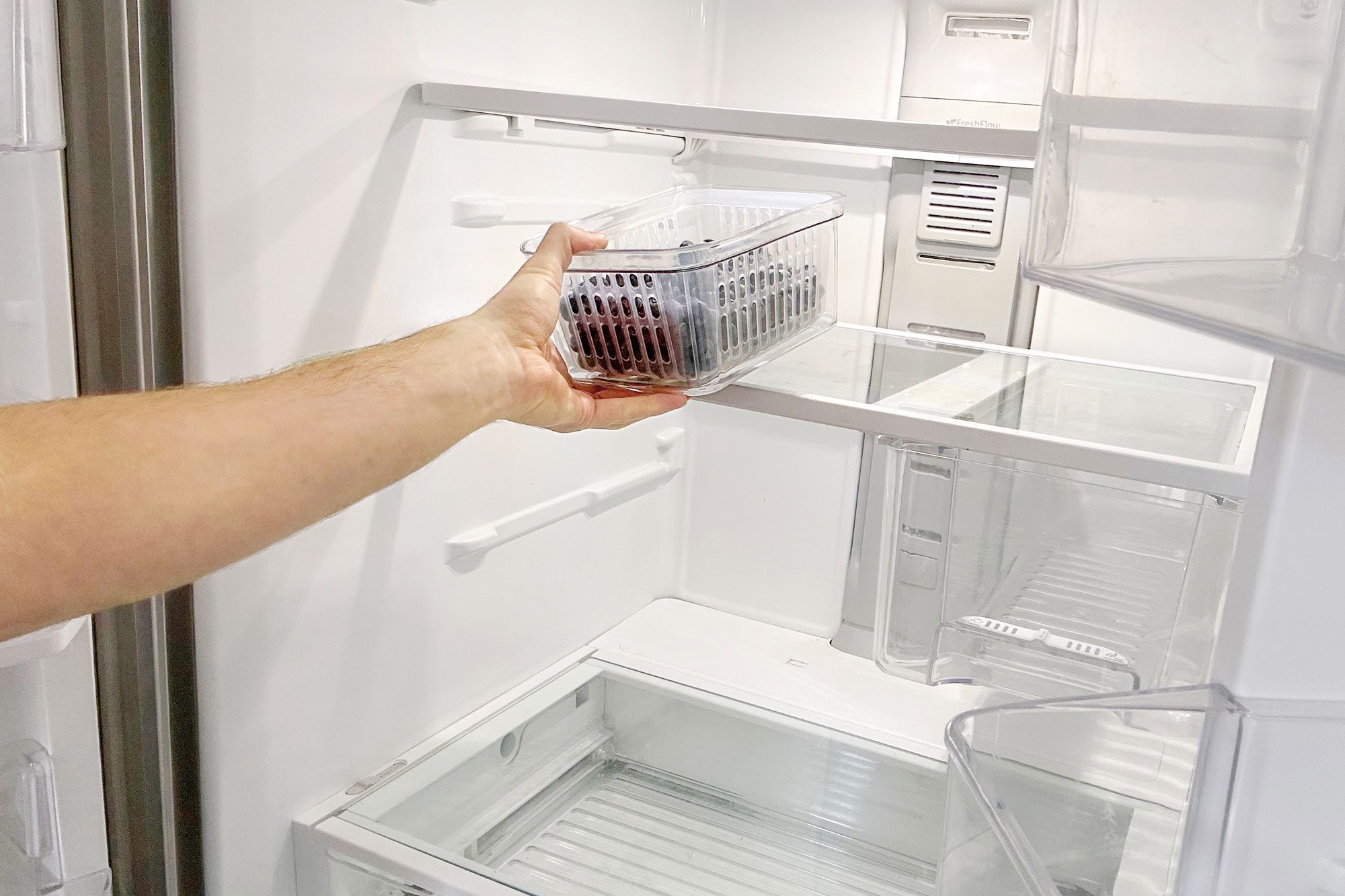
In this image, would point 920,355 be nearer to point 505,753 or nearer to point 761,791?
point 761,791

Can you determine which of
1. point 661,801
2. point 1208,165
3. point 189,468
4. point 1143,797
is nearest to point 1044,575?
point 1143,797

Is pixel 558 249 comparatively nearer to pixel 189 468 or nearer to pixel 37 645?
pixel 189 468

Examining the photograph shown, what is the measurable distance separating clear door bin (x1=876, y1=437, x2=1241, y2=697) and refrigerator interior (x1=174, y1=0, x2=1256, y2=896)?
154 mm

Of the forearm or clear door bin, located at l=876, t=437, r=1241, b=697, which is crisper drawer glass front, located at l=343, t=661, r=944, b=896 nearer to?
clear door bin, located at l=876, t=437, r=1241, b=697

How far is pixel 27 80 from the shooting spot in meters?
0.77

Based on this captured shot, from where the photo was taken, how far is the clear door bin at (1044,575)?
3.28 feet

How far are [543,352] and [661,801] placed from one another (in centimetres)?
67

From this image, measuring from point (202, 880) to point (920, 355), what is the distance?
953 millimetres

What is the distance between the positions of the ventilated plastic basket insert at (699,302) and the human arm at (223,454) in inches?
2.4

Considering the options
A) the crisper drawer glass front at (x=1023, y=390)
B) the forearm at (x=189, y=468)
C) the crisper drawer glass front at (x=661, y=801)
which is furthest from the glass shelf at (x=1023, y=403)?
the crisper drawer glass front at (x=661, y=801)

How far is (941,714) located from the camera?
4.73 ft

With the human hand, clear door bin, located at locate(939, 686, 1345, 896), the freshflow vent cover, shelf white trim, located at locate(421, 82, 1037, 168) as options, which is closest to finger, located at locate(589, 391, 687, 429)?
the human hand

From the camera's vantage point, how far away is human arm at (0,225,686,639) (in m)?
0.61

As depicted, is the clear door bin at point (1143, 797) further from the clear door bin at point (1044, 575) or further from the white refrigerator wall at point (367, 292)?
the white refrigerator wall at point (367, 292)
